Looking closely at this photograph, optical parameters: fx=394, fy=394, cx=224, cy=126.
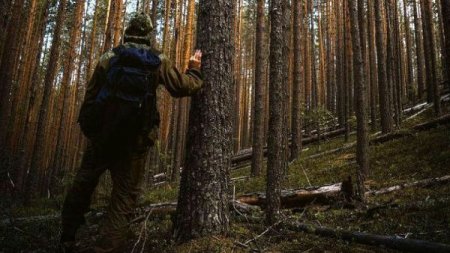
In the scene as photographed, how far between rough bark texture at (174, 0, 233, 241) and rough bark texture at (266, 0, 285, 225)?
1100mm

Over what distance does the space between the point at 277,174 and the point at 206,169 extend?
1.40 meters

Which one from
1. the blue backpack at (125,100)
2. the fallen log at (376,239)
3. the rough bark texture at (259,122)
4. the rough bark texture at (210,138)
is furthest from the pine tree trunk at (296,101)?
the blue backpack at (125,100)

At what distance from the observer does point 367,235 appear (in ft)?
13.3

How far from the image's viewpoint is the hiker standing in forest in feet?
11.2

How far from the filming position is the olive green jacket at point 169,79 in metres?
3.63

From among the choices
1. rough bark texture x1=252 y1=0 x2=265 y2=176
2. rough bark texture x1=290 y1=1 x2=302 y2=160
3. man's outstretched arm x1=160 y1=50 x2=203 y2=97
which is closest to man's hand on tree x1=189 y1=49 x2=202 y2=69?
man's outstretched arm x1=160 y1=50 x2=203 y2=97

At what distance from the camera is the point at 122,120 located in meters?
3.40

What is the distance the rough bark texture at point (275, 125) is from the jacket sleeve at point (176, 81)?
5.16 feet

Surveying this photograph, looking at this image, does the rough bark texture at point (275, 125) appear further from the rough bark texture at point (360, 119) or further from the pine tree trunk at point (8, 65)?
the pine tree trunk at point (8, 65)

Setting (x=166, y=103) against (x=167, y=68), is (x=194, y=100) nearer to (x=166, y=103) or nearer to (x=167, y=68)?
(x=167, y=68)

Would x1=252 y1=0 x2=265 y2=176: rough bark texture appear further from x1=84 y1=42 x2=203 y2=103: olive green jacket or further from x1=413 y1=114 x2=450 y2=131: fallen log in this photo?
x1=84 y1=42 x2=203 y2=103: olive green jacket

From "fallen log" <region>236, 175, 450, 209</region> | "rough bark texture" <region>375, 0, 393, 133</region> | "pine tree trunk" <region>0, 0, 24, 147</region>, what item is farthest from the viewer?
A: "rough bark texture" <region>375, 0, 393, 133</region>

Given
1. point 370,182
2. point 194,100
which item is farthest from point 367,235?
point 370,182

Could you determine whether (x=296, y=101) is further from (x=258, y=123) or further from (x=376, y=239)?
(x=376, y=239)
